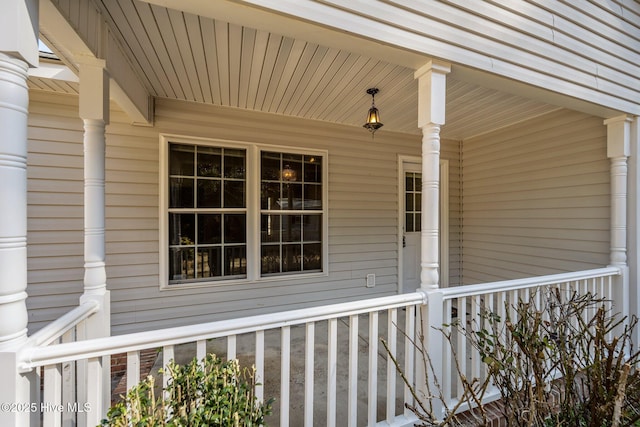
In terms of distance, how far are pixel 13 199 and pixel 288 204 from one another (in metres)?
2.86

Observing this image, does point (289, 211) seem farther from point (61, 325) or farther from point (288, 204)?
point (61, 325)

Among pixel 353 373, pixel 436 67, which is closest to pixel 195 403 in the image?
pixel 353 373

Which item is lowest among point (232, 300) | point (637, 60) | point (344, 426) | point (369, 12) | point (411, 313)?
point (344, 426)

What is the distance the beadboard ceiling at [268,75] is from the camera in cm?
201

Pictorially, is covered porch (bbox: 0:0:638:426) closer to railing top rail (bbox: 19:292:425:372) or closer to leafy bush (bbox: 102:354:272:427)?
railing top rail (bbox: 19:292:425:372)

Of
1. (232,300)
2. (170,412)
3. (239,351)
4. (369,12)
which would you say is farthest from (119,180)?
(369,12)

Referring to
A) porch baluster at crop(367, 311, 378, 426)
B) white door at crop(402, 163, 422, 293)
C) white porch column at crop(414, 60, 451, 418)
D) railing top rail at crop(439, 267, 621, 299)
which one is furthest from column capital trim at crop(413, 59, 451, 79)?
white door at crop(402, 163, 422, 293)

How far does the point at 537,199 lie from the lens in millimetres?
3668

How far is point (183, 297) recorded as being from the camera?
3309 mm

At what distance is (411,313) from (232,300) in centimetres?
228

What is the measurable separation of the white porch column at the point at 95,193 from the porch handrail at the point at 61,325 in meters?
0.08

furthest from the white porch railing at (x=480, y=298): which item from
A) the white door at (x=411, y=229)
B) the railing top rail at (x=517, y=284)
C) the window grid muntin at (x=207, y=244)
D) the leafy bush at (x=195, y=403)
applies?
the window grid muntin at (x=207, y=244)

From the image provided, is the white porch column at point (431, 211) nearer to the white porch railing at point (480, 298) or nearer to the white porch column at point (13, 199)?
the white porch railing at point (480, 298)

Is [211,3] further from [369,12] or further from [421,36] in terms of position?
[421,36]
